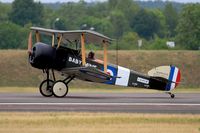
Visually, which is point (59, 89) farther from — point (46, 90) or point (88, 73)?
point (88, 73)

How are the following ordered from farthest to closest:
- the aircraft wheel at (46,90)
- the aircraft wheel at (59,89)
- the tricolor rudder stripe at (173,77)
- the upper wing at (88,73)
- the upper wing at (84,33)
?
the tricolor rudder stripe at (173,77) → the aircraft wheel at (46,90) → the upper wing at (88,73) → the aircraft wheel at (59,89) → the upper wing at (84,33)

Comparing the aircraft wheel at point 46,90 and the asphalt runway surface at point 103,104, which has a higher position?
the aircraft wheel at point 46,90

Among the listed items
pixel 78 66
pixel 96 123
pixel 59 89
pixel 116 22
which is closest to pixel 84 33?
pixel 78 66

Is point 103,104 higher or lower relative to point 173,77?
lower

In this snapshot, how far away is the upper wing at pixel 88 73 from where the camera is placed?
34.1 m

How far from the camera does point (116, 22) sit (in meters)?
142

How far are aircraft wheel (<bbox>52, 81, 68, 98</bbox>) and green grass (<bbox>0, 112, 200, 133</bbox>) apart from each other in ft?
25.1

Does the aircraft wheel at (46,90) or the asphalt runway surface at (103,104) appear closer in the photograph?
the asphalt runway surface at (103,104)

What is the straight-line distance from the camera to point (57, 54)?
34062 mm

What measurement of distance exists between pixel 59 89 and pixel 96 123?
10231 mm

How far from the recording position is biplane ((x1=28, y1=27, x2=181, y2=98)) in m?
33.8

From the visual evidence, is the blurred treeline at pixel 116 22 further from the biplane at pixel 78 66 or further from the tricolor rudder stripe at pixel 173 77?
the biplane at pixel 78 66

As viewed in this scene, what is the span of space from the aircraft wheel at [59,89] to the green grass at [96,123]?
766cm

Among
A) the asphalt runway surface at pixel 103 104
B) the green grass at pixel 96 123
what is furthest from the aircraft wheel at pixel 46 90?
the green grass at pixel 96 123
